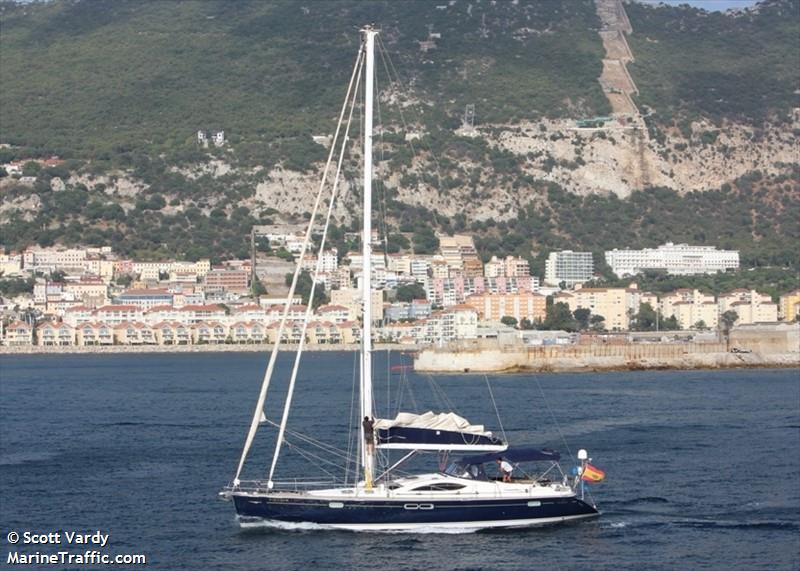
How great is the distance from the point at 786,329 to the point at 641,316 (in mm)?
42858

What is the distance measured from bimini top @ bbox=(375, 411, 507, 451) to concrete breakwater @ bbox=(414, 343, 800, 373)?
5724 cm

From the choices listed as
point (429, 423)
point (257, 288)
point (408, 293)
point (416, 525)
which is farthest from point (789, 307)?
point (416, 525)

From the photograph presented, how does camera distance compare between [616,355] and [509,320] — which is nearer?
[616,355]

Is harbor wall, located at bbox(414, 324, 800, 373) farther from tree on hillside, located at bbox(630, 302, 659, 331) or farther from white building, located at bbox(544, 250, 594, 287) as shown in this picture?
white building, located at bbox(544, 250, 594, 287)

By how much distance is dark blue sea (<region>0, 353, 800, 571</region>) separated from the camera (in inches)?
1283

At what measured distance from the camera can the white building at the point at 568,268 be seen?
16375cm

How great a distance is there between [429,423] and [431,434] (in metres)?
0.22

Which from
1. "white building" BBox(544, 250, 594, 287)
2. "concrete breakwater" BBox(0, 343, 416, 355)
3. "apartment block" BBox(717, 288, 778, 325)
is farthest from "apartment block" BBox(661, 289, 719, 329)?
"concrete breakwater" BBox(0, 343, 416, 355)

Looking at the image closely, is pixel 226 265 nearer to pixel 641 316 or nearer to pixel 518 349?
pixel 641 316

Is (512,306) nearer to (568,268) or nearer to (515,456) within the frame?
(568,268)

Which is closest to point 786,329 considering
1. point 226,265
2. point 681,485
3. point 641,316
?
point 641,316

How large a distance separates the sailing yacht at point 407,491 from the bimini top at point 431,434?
2 cm

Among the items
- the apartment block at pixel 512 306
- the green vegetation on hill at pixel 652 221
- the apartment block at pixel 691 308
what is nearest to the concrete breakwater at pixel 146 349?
the apartment block at pixel 512 306

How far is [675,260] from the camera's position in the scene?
169125 mm
